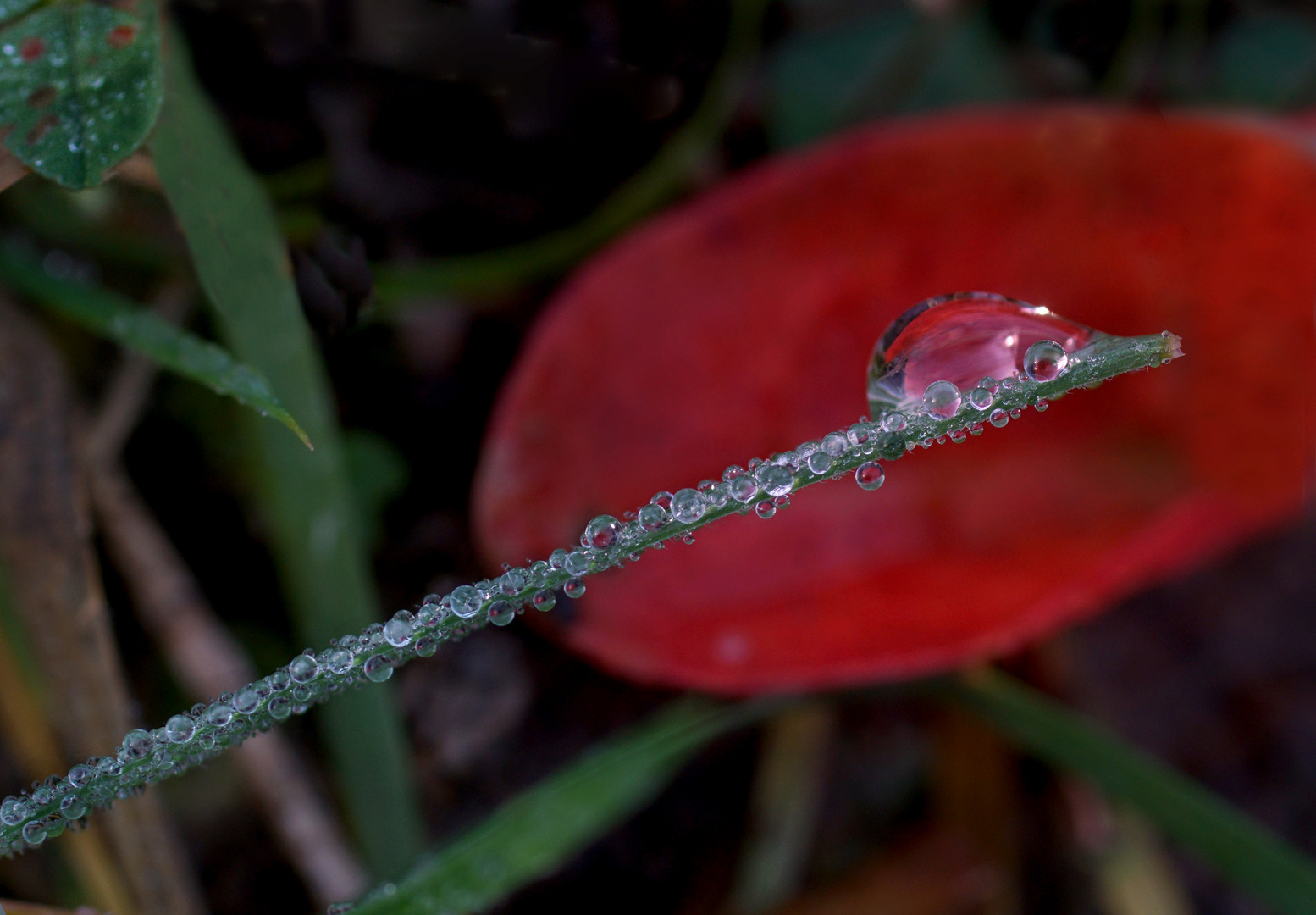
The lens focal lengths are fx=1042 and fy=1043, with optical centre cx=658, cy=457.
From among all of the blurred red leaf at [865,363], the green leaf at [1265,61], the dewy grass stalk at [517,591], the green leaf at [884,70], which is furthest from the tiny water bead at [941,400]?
the green leaf at [1265,61]

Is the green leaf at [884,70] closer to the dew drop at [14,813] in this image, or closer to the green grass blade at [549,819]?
the green grass blade at [549,819]

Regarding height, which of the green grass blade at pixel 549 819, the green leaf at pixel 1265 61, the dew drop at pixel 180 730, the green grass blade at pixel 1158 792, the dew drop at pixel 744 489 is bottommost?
the green grass blade at pixel 1158 792

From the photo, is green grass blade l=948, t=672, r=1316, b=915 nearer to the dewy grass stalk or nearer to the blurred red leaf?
the blurred red leaf

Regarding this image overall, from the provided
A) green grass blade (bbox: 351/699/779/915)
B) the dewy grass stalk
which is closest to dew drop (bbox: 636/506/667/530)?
the dewy grass stalk

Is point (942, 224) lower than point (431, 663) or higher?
higher

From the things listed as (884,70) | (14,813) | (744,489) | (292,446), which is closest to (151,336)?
(292,446)

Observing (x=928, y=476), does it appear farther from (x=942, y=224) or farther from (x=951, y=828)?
(x=951, y=828)

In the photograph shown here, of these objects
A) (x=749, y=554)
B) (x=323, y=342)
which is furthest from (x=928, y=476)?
(x=323, y=342)
